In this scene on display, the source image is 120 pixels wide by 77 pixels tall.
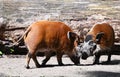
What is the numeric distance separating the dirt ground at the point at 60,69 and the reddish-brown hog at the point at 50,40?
30 centimetres

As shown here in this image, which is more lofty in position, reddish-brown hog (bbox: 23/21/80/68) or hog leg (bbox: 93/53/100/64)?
reddish-brown hog (bbox: 23/21/80/68)

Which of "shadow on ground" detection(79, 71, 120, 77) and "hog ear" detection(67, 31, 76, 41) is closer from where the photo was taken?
"shadow on ground" detection(79, 71, 120, 77)

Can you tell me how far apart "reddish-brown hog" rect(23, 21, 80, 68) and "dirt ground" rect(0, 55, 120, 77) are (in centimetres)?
30

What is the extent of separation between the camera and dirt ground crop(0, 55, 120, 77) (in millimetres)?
9000

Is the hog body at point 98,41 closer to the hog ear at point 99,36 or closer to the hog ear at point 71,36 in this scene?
the hog ear at point 99,36

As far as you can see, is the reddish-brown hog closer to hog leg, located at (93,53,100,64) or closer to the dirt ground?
the dirt ground

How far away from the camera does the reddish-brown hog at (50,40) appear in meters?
9.81

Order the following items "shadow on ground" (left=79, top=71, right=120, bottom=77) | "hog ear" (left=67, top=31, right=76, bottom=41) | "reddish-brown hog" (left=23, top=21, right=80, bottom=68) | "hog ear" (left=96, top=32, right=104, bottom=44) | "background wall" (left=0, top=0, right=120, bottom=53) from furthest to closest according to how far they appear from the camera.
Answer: "background wall" (left=0, top=0, right=120, bottom=53), "hog ear" (left=96, top=32, right=104, bottom=44), "hog ear" (left=67, top=31, right=76, bottom=41), "reddish-brown hog" (left=23, top=21, right=80, bottom=68), "shadow on ground" (left=79, top=71, right=120, bottom=77)

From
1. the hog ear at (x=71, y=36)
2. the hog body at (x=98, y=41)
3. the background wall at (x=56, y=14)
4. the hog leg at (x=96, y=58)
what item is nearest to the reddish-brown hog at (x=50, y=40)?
the hog ear at (x=71, y=36)

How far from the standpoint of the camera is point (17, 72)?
9297mm

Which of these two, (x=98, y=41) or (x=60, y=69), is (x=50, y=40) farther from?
(x=98, y=41)

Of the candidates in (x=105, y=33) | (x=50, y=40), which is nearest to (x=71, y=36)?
(x=50, y=40)

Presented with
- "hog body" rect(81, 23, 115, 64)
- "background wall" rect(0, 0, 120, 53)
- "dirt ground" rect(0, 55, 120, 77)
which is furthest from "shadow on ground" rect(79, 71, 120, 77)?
"background wall" rect(0, 0, 120, 53)

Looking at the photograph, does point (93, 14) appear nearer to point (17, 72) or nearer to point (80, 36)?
point (80, 36)
